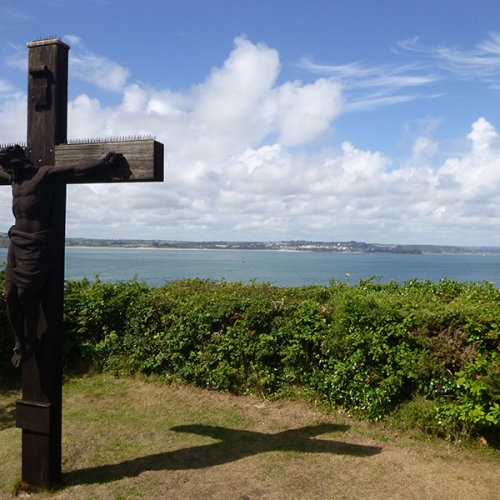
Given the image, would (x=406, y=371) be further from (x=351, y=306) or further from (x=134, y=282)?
(x=134, y=282)

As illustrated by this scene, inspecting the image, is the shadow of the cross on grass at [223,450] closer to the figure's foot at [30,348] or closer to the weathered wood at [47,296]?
the weathered wood at [47,296]

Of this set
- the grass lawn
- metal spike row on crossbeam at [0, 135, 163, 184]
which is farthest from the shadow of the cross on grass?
metal spike row on crossbeam at [0, 135, 163, 184]

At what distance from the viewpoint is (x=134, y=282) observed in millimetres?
9250

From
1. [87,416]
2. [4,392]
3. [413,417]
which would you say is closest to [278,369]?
[413,417]

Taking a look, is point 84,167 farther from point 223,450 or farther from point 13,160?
point 223,450

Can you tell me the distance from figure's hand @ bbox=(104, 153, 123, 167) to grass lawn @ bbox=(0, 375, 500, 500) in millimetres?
2977

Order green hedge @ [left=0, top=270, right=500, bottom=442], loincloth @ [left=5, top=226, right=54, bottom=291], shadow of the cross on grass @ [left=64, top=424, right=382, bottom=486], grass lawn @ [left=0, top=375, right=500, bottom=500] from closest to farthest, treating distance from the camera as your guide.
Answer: loincloth @ [left=5, top=226, right=54, bottom=291]
grass lawn @ [left=0, top=375, right=500, bottom=500]
shadow of the cross on grass @ [left=64, top=424, right=382, bottom=486]
green hedge @ [left=0, top=270, right=500, bottom=442]

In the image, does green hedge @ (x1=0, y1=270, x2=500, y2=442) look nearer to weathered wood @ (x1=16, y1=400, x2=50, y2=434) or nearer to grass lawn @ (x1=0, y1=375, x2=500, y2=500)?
grass lawn @ (x1=0, y1=375, x2=500, y2=500)

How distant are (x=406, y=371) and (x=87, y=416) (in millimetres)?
4150

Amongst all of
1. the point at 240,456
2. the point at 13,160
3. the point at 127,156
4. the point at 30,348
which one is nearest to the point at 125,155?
the point at 127,156

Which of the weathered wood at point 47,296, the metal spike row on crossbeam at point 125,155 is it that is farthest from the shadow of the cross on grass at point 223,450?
the metal spike row on crossbeam at point 125,155

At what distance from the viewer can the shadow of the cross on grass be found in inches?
187

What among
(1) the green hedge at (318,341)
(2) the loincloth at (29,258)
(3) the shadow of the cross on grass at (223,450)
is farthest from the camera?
(1) the green hedge at (318,341)

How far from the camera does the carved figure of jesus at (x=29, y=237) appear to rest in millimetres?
4082
